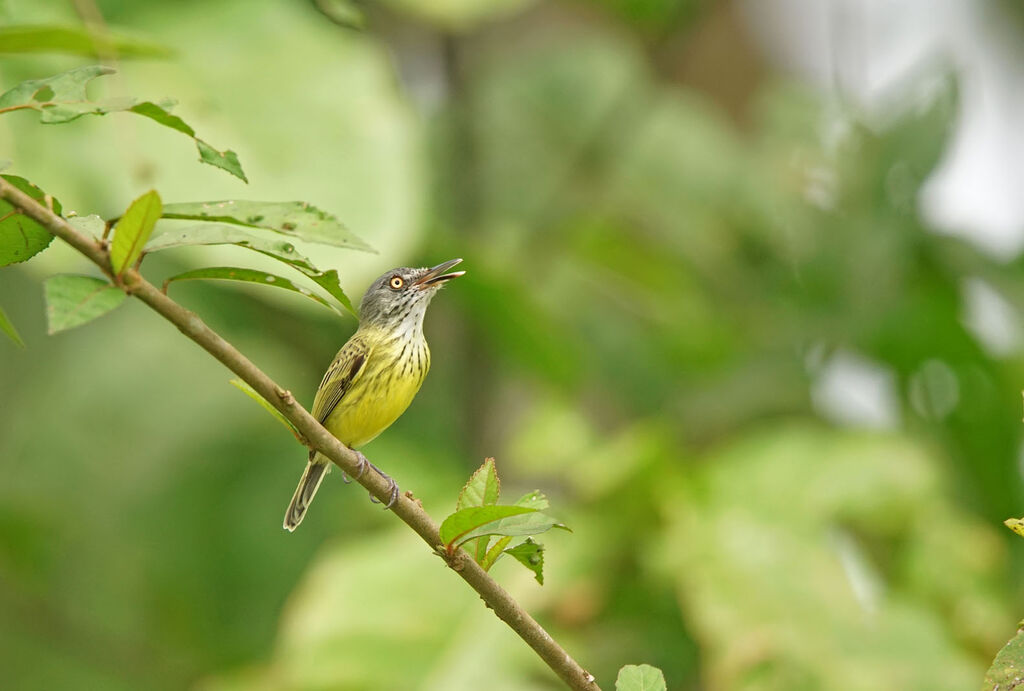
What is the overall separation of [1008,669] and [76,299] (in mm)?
795

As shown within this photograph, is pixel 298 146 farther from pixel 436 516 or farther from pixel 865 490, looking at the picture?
pixel 865 490

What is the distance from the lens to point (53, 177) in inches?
108

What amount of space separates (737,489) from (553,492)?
83cm

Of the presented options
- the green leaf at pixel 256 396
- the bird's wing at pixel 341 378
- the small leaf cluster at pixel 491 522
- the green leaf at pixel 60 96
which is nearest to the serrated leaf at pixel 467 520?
the small leaf cluster at pixel 491 522

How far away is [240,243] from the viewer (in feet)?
3.00

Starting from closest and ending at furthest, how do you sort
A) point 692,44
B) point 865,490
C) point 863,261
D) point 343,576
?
point 343,576 < point 865,490 < point 863,261 < point 692,44

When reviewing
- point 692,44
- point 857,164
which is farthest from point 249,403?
point 692,44

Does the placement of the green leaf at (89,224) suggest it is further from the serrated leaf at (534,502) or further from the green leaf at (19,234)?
the serrated leaf at (534,502)

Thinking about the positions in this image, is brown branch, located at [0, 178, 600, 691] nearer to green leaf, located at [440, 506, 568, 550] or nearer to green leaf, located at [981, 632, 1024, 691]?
green leaf, located at [440, 506, 568, 550]

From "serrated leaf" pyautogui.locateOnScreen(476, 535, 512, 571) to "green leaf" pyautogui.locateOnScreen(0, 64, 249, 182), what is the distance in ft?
1.32

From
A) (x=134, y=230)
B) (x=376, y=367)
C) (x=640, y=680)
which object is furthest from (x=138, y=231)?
(x=376, y=367)

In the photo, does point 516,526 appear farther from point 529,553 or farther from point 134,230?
point 134,230

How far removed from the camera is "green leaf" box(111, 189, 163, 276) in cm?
86

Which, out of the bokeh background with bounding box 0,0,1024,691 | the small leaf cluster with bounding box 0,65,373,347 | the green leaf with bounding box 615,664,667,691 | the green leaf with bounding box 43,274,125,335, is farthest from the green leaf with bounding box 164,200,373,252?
the bokeh background with bounding box 0,0,1024,691
